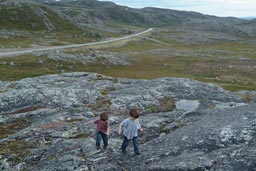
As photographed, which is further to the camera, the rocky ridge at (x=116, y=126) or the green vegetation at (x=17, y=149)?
the green vegetation at (x=17, y=149)

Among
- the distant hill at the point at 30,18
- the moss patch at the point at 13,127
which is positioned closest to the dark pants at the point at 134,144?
the moss patch at the point at 13,127

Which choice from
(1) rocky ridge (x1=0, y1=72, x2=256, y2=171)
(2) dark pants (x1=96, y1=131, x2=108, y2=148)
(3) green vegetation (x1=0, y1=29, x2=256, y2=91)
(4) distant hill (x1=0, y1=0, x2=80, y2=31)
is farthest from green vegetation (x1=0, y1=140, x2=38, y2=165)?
(4) distant hill (x1=0, y1=0, x2=80, y2=31)

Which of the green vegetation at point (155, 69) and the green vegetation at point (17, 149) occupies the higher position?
the green vegetation at point (17, 149)

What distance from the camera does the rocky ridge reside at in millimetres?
21641

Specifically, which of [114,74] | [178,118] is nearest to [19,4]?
[114,74]

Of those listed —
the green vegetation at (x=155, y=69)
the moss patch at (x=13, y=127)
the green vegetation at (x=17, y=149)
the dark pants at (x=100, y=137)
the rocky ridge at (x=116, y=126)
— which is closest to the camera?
the rocky ridge at (x=116, y=126)

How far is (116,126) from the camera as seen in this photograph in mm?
29156

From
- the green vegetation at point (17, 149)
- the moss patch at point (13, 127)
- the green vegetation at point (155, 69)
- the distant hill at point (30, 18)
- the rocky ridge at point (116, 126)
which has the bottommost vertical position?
the green vegetation at point (155, 69)

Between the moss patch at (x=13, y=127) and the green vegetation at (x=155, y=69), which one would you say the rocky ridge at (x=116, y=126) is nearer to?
the moss patch at (x=13, y=127)

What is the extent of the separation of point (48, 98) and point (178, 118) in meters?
15.9

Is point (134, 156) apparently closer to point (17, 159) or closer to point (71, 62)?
point (17, 159)

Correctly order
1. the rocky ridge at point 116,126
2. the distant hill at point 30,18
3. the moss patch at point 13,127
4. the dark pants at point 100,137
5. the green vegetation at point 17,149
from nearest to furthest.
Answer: the rocky ridge at point 116,126, the dark pants at point 100,137, the green vegetation at point 17,149, the moss patch at point 13,127, the distant hill at point 30,18

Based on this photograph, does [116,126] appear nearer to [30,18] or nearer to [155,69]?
[155,69]

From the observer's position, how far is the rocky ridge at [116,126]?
71.0ft
